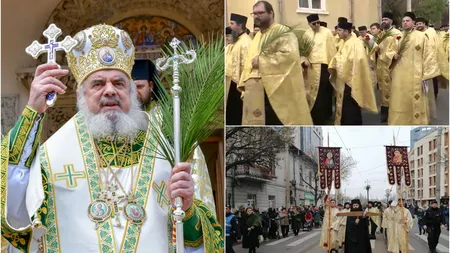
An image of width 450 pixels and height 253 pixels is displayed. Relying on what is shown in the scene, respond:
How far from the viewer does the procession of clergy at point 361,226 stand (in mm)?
5121

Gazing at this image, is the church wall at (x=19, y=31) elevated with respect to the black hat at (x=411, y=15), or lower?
elevated

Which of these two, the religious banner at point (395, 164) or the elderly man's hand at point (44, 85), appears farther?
the religious banner at point (395, 164)

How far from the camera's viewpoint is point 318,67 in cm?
514

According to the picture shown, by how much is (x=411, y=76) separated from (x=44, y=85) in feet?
9.02

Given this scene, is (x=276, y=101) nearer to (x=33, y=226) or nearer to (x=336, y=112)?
(x=336, y=112)

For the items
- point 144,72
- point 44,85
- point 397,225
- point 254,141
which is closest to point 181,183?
point 44,85

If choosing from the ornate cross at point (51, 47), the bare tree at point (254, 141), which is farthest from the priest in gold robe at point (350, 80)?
the ornate cross at point (51, 47)

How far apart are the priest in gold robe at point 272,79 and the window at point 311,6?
175 mm

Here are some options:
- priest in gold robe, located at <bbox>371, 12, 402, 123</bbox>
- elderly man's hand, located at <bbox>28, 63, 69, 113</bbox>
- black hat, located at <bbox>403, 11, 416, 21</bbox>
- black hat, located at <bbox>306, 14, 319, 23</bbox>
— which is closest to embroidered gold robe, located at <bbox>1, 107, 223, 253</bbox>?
elderly man's hand, located at <bbox>28, 63, 69, 113</bbox>

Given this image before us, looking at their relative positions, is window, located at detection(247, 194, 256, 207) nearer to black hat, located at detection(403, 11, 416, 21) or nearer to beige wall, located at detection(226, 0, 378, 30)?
beige wall, located at detection(226, 0, 378, 30)

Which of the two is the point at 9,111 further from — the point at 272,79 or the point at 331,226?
the point at 331,226

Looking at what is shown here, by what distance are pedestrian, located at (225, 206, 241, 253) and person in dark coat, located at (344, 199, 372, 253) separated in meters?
0.75

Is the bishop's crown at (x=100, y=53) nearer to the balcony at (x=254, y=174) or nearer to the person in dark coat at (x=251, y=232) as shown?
the balcony at (x=254, y=174)

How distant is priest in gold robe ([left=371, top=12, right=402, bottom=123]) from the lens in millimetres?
5125
